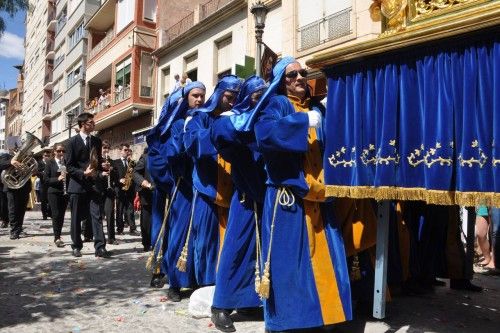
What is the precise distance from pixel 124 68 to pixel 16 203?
16.6 m

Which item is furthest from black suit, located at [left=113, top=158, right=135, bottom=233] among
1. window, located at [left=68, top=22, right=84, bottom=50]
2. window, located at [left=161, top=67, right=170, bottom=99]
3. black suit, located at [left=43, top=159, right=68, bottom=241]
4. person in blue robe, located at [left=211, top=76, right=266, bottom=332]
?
window, located at [left=68, top=22, right=84, bottom=50]

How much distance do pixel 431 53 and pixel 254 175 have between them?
1569 millimetres

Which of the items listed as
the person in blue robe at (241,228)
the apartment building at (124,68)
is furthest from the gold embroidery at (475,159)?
the apartment building at (124,68)

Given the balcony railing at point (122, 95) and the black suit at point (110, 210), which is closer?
the black suit at point (110, 210)

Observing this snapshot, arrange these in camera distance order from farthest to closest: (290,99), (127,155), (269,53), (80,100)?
1. (80,100)
2. (127,155)
3. (269,53)
4. (290,99)

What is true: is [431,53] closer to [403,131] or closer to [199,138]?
[403,131]

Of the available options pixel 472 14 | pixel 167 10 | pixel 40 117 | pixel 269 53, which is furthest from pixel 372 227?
pixel 40 117

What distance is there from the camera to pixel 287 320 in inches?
128

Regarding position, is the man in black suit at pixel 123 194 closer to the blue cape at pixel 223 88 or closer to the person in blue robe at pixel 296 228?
the blue cape at pixel 223 88

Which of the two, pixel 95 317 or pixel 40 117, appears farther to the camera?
pixel 40 117

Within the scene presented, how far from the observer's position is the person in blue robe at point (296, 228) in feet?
10.6

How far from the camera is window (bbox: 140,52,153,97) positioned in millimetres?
23922

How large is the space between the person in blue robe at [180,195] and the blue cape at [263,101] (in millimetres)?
1109

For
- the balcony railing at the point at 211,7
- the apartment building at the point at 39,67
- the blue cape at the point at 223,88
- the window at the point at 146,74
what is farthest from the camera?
the apartment building at the point at 39,67
